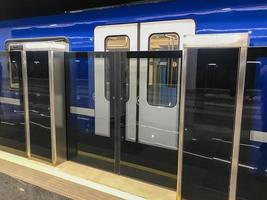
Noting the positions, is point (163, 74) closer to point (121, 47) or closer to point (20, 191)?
point (121, 47)

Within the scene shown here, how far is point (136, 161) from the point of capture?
332 centimetres

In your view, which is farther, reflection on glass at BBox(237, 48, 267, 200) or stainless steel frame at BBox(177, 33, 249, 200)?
reflection on glass at BBox(237, 48, 267, 200)

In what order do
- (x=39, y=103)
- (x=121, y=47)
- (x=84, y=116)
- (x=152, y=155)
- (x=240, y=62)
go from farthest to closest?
(x=84, y=116), (x=121, y=47), (x=39, y=103), (x=152, y=155), (x=240, y=62)

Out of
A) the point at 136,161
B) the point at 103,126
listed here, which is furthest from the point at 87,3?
the point at 136,161

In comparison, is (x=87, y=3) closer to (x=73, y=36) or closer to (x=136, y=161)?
(x=73, y=36)

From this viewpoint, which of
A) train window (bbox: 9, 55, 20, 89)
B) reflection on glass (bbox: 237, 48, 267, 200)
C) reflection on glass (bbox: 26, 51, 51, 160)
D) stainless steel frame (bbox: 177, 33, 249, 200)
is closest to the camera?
stainless steel frame (bbox: 177, 33, 249, 200)

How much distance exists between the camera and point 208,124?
8.80 ft

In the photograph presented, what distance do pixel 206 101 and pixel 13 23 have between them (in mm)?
3821

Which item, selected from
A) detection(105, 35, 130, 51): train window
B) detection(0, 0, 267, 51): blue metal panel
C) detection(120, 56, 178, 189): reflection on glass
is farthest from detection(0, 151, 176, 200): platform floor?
detection(0, 0, 267, 51): blue metal panel

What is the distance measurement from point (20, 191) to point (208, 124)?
1.94 m

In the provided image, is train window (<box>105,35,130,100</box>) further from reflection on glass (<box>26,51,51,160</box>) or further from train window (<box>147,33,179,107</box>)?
reflection on glass (<box>26,51,51,160</box>)

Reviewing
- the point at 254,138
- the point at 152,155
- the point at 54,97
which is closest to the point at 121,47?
the point at 54,97

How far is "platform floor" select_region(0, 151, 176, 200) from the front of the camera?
2.55 meters

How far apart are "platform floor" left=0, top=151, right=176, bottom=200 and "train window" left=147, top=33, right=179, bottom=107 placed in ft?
3.43
